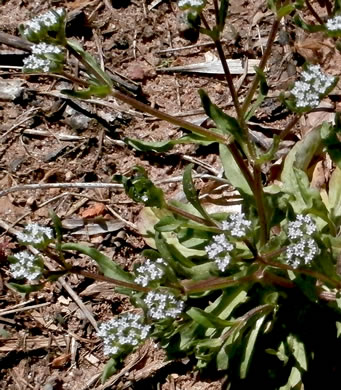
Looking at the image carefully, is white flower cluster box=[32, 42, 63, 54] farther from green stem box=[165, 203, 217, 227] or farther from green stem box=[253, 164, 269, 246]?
green stem box=[253, 164, 269, 246]

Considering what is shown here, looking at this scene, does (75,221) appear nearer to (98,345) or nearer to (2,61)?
(98,345)

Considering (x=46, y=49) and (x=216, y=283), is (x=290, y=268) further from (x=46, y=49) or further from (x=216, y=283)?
(x=46, y=49)

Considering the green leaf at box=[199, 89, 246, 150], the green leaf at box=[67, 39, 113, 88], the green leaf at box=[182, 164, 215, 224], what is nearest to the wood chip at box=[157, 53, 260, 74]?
the green leaf at box=[182, 164, 215, 224]

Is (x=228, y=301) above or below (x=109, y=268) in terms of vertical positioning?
below

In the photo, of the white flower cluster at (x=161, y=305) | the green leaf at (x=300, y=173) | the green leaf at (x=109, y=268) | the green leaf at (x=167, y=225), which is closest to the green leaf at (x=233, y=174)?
the green leaf at (x=300, y=173)

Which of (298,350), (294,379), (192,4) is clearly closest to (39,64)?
(192,4)

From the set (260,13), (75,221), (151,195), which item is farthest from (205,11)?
(151,195)

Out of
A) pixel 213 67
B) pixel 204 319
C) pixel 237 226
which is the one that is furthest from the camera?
pixel 213 67

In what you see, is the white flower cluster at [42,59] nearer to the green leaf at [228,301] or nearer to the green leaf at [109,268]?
the green leaf at [109,268]
